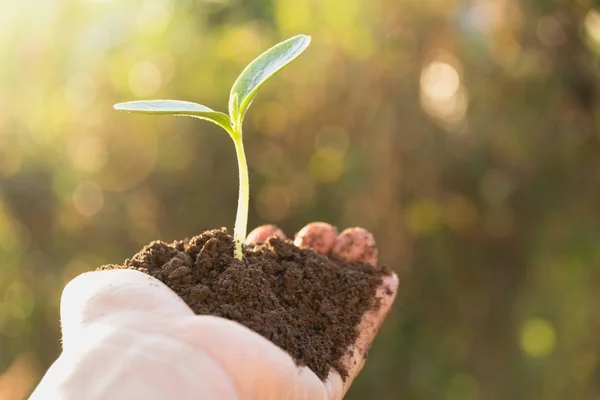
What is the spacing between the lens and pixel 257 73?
115 centimetres

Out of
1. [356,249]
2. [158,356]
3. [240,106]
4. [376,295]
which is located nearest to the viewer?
[158,356]

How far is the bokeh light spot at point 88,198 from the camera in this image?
2779 millimetres

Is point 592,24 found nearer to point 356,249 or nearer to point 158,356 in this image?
point 356,249

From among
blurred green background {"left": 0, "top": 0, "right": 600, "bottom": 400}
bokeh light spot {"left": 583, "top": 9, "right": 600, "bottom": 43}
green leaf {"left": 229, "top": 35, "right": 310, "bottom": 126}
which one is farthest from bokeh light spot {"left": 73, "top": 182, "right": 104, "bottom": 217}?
bokeh light spot {"left": 583, "top": 9, "right": 600, "bottom": 43}

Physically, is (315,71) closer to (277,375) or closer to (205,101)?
(205,101)

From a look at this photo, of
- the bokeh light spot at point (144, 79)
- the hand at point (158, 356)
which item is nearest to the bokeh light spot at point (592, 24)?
the bokeh light spot at point (144, 79)

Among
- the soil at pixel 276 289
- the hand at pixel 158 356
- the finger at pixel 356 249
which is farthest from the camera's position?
the finger at pixel 356 249

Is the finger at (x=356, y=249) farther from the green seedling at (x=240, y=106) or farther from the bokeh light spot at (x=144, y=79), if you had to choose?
the bokeh light spot at (x=144, y=79)

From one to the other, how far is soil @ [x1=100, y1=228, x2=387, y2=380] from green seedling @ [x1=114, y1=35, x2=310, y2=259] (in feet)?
0.18

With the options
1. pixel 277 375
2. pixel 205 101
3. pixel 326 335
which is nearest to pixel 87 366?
pixel 277 375

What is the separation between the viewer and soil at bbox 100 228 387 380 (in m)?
0.96

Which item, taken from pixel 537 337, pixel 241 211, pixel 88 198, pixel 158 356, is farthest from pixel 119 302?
pixel 537 337

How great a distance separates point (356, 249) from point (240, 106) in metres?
0.45

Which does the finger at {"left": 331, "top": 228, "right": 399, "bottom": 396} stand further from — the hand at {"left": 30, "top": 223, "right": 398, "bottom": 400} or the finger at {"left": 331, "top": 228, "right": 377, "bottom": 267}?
the hand at {"left": 30, "top": 223, "right": 398, "bottom": 400}
